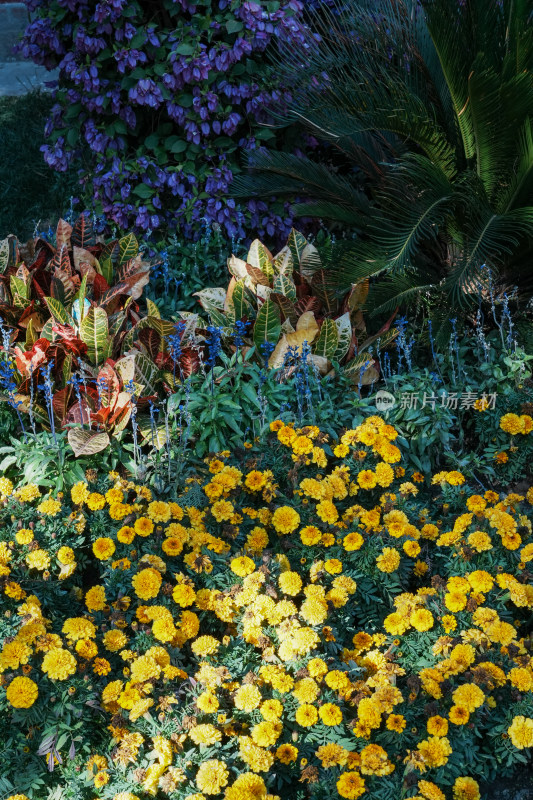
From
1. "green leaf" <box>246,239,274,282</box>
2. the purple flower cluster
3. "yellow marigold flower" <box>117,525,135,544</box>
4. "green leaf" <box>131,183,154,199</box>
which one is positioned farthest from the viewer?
"green leaf" <box>131,183,154,199</box>

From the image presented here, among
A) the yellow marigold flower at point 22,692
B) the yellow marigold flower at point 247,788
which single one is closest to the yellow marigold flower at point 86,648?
the yellow marigold flower at point 22,692

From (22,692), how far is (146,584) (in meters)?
0.43

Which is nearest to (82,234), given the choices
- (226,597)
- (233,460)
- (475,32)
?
(233,460)

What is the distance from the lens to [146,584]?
2.23 metres

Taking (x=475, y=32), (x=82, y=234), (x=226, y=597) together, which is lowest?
(x=226, y=597)

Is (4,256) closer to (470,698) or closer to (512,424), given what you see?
(512,424)

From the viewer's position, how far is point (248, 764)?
6.34 feet

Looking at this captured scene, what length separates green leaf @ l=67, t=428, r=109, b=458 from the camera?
2916 mm

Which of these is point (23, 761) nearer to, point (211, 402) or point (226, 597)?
point (226, 597)

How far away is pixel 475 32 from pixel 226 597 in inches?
111

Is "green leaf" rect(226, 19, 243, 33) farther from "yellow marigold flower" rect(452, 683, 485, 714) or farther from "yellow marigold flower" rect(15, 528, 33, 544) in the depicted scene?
"yellow marigold flower" rect(452, 683, 485, 714)

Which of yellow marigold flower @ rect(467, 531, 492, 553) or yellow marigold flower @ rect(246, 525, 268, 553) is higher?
yellow marigold flower @ rect(467, 531, 492, 553)

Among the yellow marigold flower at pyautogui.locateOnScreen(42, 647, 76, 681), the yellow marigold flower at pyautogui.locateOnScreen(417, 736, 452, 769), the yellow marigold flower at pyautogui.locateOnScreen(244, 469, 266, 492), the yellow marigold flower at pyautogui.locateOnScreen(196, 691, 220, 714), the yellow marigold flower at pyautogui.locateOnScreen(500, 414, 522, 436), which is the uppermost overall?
the yellow marigold flower at pyautogui.locateOnScreen(42, 647, 76, 681)

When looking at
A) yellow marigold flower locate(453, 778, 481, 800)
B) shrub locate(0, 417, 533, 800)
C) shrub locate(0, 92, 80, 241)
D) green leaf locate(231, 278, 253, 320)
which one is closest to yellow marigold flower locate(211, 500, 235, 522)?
shrub locate(0, 417, 533, 800)
